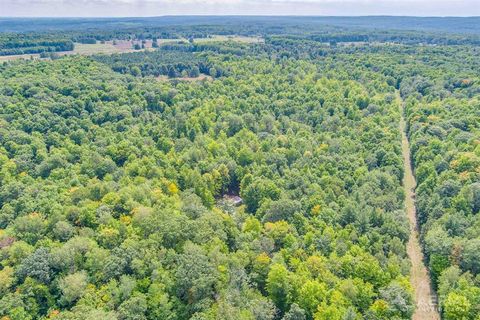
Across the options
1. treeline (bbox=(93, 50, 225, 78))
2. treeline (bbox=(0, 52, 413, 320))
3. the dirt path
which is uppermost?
treeline (bbox=(93, 50, 225, 78))

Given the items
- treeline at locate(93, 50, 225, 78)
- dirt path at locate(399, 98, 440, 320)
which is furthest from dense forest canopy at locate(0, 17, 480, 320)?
treeline at locate(93, 50, 225, 78)

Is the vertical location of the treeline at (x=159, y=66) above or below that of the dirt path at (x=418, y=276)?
above

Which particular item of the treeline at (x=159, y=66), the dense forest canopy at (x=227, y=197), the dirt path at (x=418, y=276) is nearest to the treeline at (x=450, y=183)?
the dense forest canopy at (x=227, y=197)

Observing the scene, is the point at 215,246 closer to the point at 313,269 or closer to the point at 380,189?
the point at 313,269

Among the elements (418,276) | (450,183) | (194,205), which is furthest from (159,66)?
(418,276)

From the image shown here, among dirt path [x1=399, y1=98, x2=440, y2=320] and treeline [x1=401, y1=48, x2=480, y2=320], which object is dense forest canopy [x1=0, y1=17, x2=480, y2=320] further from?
dirt path [x1=399, y1=98, x2=440, y2=320]

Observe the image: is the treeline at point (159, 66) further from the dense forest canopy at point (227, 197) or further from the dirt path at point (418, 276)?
the dirt path at point (418, 276)

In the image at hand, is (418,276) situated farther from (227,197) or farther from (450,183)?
(227,197)

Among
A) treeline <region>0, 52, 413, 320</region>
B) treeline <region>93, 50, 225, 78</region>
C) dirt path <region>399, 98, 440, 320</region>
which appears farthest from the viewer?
treeline <region>93, 50, 225, 78</region>

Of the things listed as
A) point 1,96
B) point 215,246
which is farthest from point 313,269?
point 1,96
